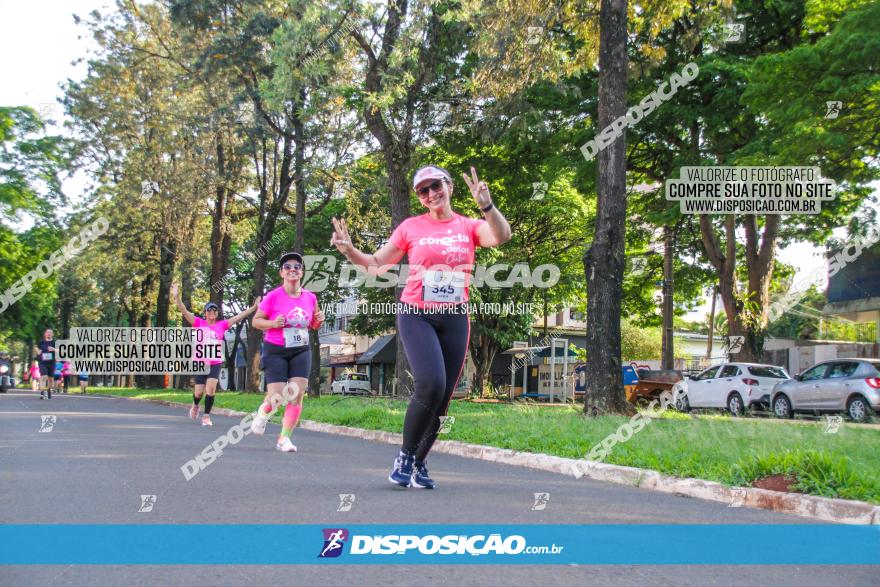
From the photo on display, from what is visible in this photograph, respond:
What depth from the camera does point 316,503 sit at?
5.19 metres

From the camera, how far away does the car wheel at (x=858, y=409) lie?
18844 millimetres

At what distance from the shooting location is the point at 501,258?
33562 millimetres

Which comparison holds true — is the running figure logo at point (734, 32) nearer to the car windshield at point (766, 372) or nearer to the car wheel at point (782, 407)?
the car windshield at point (766, 372)

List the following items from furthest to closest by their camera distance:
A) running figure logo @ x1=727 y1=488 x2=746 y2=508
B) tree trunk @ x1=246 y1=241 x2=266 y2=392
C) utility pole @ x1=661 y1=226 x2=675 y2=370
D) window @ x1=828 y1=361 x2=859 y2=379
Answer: tree trunk @ x1=246 y1=241 x2=266 y2=392
utility pole @ x1=661 y1=226 x2=675 y2=370
window @ x1=828 y1=361 x2=859 y2=379
running figure logo @ x1=727 y1=488 x2=746 y2=508

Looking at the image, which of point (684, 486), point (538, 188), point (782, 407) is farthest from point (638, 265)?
point (684, 486)

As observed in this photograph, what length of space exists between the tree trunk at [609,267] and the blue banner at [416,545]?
25.8 ft

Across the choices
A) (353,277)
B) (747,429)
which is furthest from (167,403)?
(747,429)

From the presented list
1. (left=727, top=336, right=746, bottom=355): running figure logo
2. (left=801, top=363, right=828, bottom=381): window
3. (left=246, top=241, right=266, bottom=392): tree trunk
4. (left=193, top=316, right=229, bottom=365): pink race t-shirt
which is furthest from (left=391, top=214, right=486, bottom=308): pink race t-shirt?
(left=246, top=241, right=266, bottom=392): tree trunk

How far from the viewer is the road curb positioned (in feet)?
17.8

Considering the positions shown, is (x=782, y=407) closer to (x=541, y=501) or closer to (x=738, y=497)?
(x=738, y=497)

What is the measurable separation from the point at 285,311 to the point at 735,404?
1822 centimetres

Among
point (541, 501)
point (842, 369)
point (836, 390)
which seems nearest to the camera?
point (541, 501)

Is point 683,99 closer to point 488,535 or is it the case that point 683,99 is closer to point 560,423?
point 560,423

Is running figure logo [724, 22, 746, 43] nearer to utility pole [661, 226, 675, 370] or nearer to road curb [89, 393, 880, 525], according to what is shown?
utility pole [661, 226, 675, 370]
